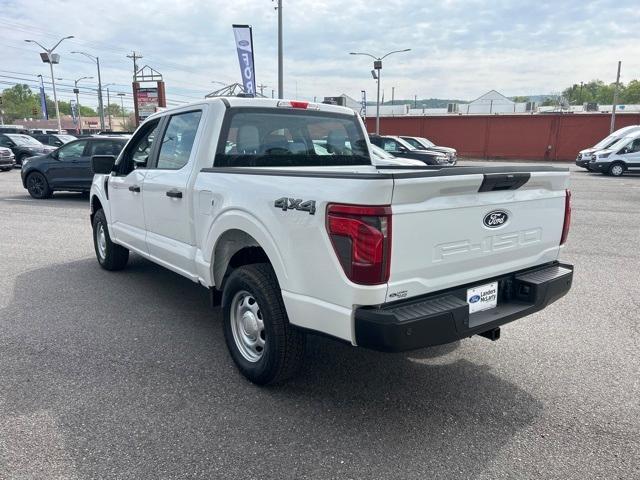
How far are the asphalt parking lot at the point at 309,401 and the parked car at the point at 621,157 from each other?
1996cm

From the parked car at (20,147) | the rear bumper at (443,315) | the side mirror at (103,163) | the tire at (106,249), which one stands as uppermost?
the side mirror at (103,163)

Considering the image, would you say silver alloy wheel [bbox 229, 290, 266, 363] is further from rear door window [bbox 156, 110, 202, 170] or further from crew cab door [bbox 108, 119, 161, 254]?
crew cab door [bbox 108, 119, 161, 254]

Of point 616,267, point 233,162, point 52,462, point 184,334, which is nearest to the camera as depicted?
point 52,462

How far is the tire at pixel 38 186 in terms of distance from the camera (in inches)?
522

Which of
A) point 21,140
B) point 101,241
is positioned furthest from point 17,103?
point 101,241

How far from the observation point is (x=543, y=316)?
477 cm

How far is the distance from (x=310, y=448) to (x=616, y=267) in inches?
220

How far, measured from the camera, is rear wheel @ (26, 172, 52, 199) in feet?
43.5

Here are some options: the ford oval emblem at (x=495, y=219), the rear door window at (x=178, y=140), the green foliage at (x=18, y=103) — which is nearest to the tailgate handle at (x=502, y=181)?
the ford oval emblem at (x=495, y=219)

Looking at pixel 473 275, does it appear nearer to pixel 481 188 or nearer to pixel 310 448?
pixel 481 188

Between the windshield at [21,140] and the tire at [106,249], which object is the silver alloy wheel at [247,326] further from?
the windshield at [21,140]

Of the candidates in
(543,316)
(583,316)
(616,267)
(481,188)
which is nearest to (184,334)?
(481,188)

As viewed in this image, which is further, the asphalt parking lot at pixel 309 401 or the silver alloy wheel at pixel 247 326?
the silver alloy wheel at pixel 247 326

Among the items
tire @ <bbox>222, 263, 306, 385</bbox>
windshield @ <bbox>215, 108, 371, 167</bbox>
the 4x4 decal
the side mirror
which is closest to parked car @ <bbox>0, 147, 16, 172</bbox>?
the side mirror
